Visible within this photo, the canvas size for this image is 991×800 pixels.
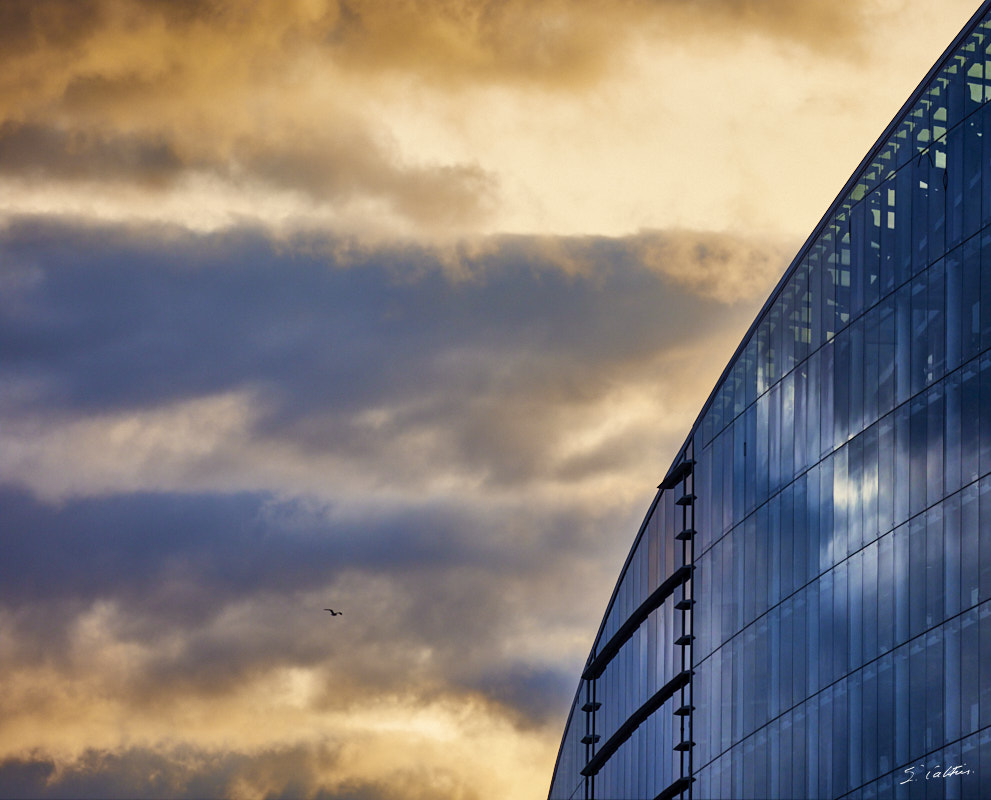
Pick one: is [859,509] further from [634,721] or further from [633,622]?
[634,721]

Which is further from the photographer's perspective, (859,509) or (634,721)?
(634,721)

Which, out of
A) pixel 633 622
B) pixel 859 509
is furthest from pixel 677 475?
pixel 859 509

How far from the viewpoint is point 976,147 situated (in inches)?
2352

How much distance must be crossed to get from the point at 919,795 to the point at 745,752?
20160mm

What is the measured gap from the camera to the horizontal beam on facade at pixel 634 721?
9209 centimetres

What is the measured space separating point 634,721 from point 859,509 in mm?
37011

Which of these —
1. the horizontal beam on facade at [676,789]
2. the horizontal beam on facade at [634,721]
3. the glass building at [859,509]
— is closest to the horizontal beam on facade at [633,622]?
the glass building at [859,509]

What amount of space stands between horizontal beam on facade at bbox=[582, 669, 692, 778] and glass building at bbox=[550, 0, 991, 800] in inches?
13.2

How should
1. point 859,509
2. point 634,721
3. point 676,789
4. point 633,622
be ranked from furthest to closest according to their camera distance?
1. point 633,622
2. point 634,721
3. point 676,789
4. point 859,509

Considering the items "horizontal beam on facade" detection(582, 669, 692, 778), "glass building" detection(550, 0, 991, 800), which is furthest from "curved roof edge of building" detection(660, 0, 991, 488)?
"horizontal beam on facade" detection(582, 669, 692, 778)

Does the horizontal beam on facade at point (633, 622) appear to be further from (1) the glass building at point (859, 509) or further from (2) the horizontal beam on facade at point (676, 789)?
(2) the horizontal beam on facade at point (676, 789)

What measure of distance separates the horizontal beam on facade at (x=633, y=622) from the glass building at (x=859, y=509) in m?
0.39

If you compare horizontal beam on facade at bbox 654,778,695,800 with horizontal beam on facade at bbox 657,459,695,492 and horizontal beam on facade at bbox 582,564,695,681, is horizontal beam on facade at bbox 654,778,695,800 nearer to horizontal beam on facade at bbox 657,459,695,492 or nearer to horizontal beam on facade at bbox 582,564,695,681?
horizontal beam on facade at bbox 582,564,695,681

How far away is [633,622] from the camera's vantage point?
10338cm
